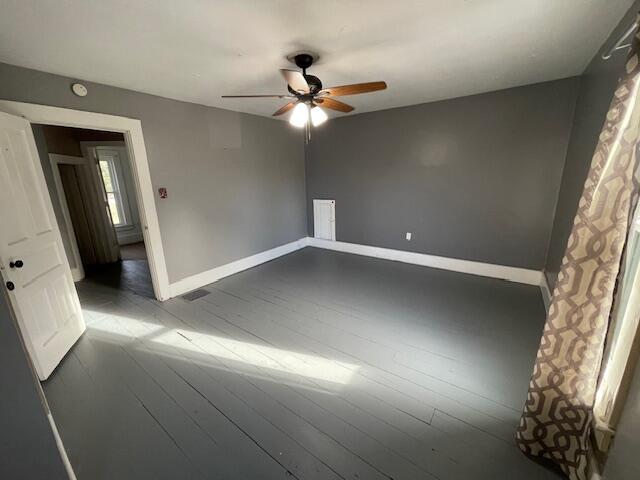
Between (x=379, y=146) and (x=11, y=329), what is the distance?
4.27 m

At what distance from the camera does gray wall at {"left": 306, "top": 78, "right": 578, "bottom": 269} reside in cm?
307

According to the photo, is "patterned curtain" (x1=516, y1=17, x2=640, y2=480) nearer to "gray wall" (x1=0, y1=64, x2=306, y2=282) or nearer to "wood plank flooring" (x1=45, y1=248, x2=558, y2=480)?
"wood plank flooring" (x1=45, y1=248, x2=558, y2=480)

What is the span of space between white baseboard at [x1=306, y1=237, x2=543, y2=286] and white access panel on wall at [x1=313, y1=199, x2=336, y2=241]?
0.14 meters

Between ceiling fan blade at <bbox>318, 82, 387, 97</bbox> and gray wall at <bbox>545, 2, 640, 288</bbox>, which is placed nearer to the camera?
gray wall at <bbox>545, 2, 640, 288</bbox>

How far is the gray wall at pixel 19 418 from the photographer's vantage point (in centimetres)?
66

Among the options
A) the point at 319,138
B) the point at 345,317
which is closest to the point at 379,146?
the point at 319,138

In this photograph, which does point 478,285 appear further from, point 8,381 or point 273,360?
point 8,381

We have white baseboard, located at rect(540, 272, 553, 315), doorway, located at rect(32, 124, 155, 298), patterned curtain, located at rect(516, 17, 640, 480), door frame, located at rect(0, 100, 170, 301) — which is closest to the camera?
patterned curtain, located at rect(516, 17, 640, 480)

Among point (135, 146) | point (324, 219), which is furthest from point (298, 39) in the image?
point (324, 219)

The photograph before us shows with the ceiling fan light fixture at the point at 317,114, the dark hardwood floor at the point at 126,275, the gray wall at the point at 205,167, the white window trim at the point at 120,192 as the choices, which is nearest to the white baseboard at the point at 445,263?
the gray wall at the point at 205,167

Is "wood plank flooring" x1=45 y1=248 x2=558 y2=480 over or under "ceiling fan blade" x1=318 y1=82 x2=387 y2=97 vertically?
under

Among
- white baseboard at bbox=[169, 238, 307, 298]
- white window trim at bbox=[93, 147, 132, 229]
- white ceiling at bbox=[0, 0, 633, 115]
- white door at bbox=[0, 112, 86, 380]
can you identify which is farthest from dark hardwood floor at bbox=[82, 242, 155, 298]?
white ceiling at bbox=[0, 0, 633, 115]

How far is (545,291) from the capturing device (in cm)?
298

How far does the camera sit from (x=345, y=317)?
8.92 feet
